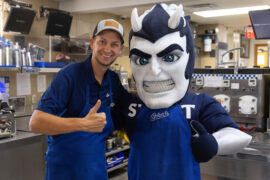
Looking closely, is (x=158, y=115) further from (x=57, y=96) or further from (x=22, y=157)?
(x=22, y=157)

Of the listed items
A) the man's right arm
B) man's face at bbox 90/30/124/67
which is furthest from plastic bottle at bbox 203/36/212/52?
the man's right arm

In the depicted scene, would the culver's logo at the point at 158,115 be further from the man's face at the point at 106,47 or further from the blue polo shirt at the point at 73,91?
the man's face at the point at 106,47

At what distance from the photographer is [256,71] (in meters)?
3.03

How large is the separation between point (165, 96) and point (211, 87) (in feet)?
5.89

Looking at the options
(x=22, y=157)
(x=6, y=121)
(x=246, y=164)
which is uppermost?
(x=6, y=121)

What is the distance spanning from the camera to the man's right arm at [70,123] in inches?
61.7

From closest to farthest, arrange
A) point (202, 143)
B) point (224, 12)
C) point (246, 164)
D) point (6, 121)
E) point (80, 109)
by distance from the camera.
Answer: point (202, 143), point (80, 109), point (246, 164), point (6, 121), point (224, 12)

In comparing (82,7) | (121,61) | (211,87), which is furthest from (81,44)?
(211,87)

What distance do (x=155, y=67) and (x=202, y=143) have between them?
0.44 metres

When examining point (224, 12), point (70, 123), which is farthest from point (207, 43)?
point (70, 123)

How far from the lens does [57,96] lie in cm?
169

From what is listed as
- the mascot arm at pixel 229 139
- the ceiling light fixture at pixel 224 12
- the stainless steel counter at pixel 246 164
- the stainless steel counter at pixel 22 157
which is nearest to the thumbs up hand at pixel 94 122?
the mascot arm at pixel 229 139

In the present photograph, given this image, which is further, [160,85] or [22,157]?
[22,157]

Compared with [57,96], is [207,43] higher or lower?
higher
